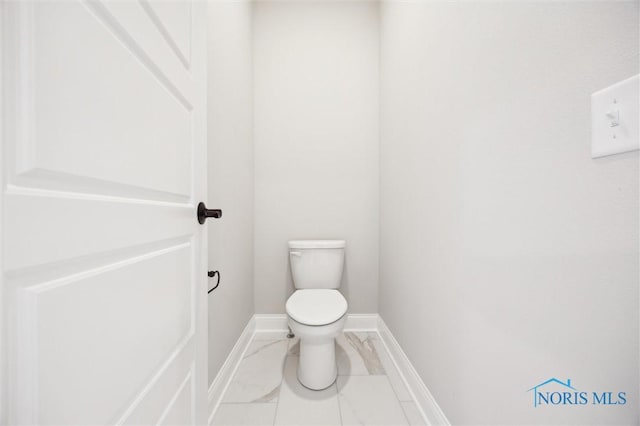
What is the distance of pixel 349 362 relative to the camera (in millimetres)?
1524

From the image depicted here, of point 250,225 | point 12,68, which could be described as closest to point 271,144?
point 250,225

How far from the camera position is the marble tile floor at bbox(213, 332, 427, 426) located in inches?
44.4

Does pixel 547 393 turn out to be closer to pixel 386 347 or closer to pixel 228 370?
pixel 386 347

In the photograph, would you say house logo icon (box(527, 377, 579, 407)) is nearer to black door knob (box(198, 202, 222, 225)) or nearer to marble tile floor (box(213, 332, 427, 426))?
marble tile floor (box(213, 332, 427, 426))

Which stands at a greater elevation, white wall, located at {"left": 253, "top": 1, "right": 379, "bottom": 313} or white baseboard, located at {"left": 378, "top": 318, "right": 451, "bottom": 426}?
white wall, located at {"left": 253, "top": 1, "right": 379, "bottom": 313}

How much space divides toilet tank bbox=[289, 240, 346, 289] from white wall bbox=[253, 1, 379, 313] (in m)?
0.17

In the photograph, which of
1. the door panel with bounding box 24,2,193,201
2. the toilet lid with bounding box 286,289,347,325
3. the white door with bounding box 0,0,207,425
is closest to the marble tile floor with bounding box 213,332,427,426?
the toilet lid with bounding box 286,289,347,325

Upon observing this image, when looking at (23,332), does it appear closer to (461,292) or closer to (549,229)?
(549,229)

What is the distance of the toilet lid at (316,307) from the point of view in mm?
1225

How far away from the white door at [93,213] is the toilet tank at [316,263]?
1103 millimetres

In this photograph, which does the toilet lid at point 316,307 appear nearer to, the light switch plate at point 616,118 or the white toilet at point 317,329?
the white toilet at point 317,329

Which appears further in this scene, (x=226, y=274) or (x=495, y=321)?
→ (x=226, y=274)

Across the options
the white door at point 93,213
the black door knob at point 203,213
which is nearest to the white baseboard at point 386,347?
the white door at point 93,213

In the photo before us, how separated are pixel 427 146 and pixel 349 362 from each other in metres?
1.29
